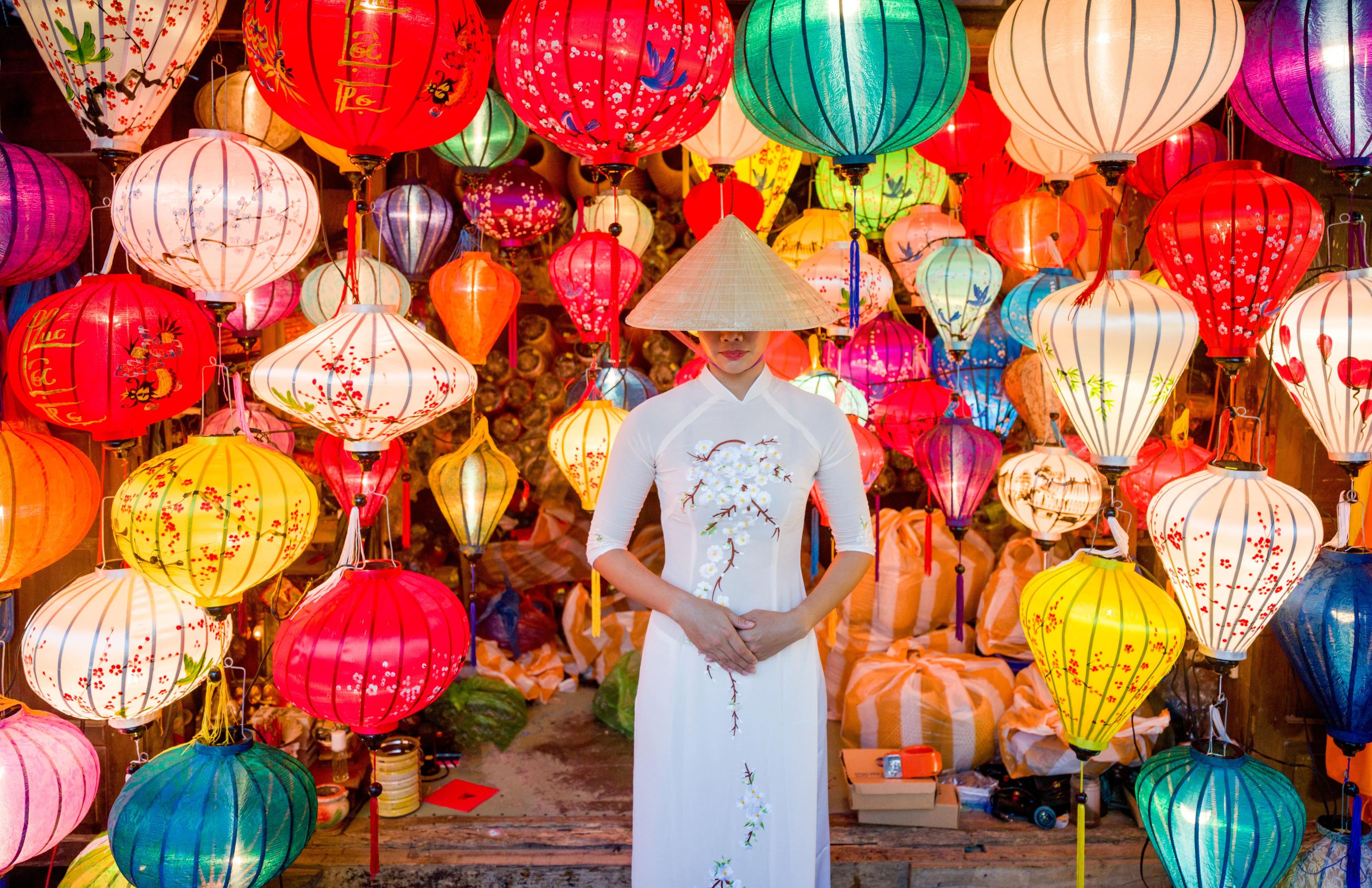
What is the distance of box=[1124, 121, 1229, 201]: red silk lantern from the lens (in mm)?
2934

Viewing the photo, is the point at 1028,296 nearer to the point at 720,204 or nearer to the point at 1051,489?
the point at 1051,489

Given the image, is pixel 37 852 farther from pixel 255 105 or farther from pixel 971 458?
pixel 971 458

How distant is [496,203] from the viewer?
139 inches

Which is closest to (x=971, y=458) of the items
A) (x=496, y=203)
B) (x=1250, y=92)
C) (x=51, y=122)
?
(x=1250, y=92)

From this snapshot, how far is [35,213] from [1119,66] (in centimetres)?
256

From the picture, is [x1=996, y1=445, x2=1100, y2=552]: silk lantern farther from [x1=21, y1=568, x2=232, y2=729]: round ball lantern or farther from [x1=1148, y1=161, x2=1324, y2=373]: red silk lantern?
[x1=21, y1=568, x2=232, y2=729]: round ball lantern

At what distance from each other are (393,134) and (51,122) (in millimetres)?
1982

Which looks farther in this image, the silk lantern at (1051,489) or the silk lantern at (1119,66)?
the silk lantern at (1051,489)

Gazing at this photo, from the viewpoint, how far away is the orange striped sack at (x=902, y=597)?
14.7 ft

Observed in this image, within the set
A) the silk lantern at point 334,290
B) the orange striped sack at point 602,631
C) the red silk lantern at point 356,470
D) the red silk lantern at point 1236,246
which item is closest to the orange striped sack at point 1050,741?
the red silk lantern at point 1236,246

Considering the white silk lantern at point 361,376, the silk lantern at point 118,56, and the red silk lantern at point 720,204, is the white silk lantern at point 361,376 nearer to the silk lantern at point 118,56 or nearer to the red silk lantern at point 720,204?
the silk lantern at point 118,56

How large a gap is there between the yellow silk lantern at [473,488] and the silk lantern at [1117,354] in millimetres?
1892

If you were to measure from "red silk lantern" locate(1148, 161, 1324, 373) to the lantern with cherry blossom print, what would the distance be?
1.08ft

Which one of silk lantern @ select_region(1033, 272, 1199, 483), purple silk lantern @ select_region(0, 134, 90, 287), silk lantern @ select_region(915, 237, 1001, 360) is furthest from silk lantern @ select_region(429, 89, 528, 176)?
silk lantern @ select_region(1033, 272, 1199, 483)
